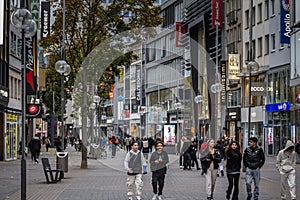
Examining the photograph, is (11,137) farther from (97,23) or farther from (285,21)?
(285,21)

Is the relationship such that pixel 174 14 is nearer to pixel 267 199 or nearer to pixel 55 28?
pixel 55 28

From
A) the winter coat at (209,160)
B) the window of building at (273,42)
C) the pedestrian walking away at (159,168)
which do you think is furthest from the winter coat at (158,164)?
the window of building at (273,42)

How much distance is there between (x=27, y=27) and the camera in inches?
765

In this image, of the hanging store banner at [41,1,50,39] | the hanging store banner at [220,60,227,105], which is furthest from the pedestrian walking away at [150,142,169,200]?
the hanging store banner at [220,60,227,105]

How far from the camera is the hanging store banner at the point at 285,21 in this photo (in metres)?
54.0

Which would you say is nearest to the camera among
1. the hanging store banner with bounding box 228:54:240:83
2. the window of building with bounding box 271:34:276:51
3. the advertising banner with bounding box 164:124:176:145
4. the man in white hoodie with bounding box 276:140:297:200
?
the man in white hoodie with bounding box 276:140:297:200

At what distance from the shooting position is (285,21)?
5472 cm

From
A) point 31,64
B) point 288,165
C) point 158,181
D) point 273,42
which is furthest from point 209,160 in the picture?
point 273,42

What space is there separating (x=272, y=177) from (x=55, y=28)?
1504 centimetres

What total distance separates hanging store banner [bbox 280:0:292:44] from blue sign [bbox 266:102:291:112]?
554 cm

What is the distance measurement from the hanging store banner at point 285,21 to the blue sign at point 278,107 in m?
5.54

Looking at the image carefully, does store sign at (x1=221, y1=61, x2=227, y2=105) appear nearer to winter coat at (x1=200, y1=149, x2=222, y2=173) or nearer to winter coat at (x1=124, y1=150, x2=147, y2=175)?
winter coat at (x1=200, y1=149, x2=222, y2=173)

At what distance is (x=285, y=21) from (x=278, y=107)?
870 centimetres

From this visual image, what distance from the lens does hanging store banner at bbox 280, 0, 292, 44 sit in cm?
5397
